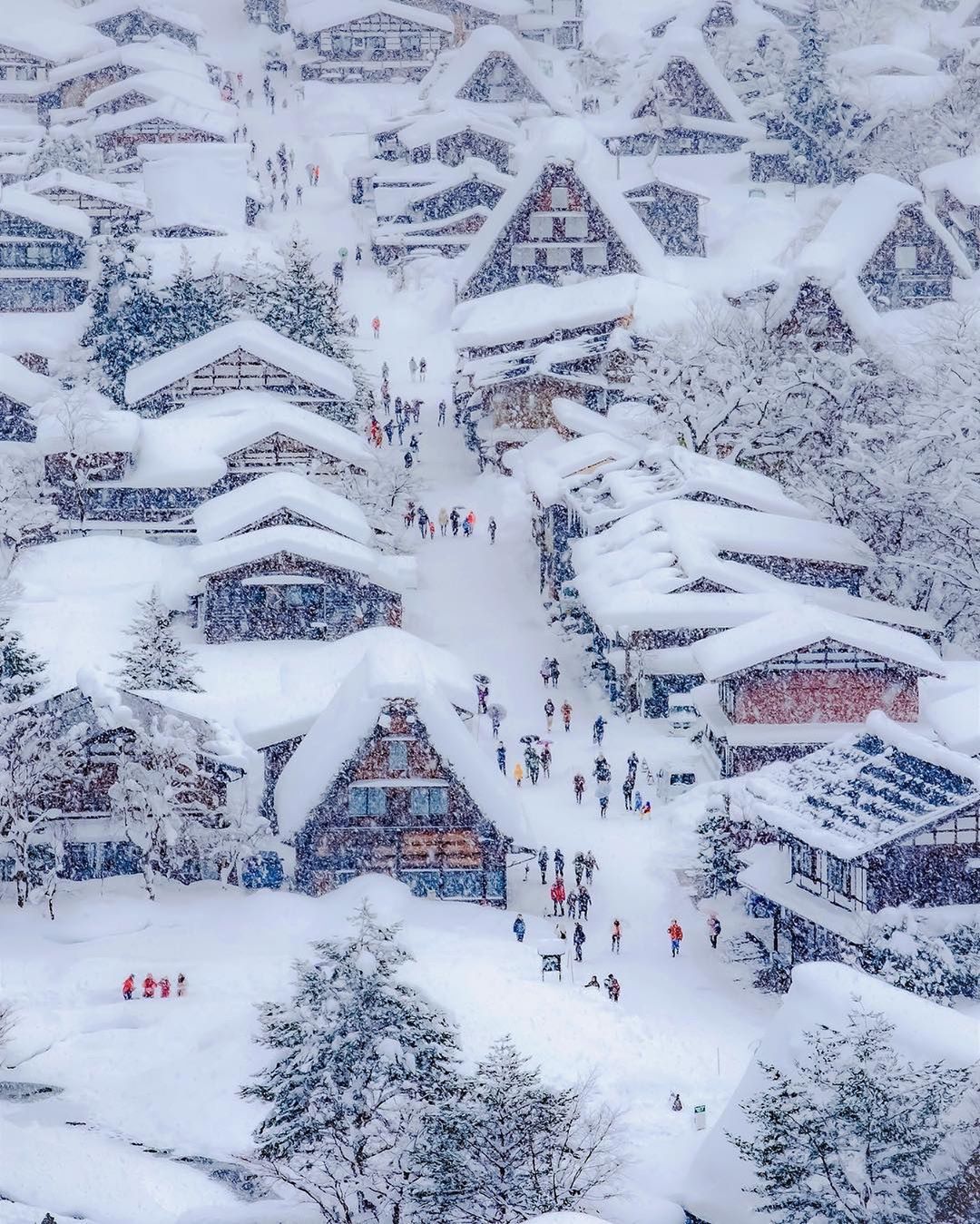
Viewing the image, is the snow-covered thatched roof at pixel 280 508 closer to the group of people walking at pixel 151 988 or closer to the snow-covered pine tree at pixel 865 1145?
the group of people walking at pixel 151 988

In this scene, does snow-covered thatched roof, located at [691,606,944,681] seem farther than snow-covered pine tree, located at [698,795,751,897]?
Yes

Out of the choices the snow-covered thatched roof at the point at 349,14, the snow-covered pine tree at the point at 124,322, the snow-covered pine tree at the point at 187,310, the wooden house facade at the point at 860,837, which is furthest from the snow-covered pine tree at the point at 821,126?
the wooden house facade at the point at 860,837

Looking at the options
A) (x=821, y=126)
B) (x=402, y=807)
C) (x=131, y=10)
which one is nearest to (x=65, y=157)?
(x=131, y=10)

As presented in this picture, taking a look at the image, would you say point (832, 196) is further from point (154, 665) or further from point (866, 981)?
point (866, 981)

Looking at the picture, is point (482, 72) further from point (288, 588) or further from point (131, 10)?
point (288, 588)

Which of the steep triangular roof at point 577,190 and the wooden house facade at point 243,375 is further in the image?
the steep triangular roof at point 577,190

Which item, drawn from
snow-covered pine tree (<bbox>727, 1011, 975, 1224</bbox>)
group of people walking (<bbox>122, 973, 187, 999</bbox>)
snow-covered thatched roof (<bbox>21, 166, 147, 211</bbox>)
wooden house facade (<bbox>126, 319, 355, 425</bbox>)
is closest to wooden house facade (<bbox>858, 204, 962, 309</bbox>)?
wooden house facade (<bbox>126, 319, 355, 425</bbox>)

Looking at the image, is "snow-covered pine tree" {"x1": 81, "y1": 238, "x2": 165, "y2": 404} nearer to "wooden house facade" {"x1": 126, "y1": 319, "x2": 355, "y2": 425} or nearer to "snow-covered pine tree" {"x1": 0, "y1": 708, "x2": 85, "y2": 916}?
"wooden house facade" {"x1": 126, "y1": 319, "x2": 355, "y2": 425}
